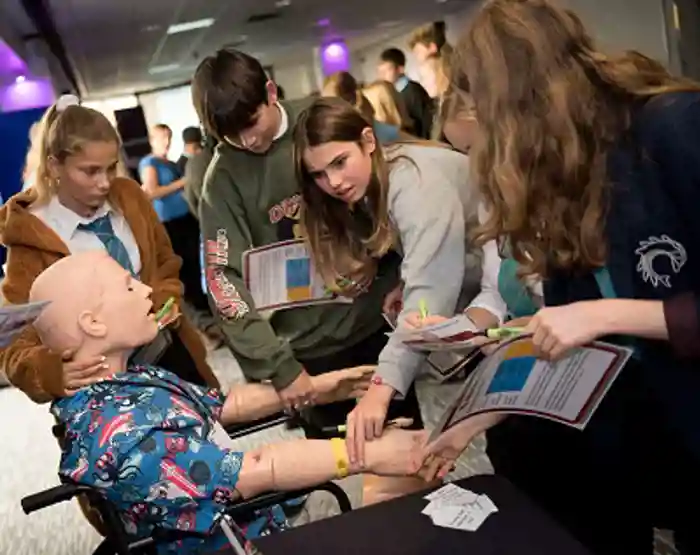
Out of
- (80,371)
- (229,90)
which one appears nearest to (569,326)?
(80,371)

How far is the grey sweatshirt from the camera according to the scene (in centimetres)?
175

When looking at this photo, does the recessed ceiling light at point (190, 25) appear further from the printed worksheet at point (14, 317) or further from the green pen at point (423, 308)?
the printed worksheet at point (14, 317)

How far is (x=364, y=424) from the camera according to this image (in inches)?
62.3

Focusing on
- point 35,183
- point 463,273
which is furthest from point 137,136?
point 463,273

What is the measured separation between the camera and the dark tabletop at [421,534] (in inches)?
46.0

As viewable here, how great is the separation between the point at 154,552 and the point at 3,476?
109 inches

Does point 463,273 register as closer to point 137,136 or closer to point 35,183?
point 35,183

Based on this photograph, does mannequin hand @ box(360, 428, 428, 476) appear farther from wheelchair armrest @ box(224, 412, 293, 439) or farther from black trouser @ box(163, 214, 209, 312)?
black trouser @ box(163, 214, 209, 312)

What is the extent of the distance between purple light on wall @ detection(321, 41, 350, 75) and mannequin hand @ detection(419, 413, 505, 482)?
361 inches

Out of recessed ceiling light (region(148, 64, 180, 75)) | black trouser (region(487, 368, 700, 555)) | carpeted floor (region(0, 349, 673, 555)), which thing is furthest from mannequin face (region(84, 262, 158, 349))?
recessed ceiling light (region(148, 64, 180, 75))

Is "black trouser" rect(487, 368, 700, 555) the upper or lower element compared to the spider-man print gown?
lower

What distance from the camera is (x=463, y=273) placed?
5.91 feet

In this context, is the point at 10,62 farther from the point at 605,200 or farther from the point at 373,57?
the point at 605,200

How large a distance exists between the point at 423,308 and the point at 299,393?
1.33 feet
